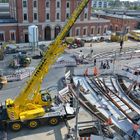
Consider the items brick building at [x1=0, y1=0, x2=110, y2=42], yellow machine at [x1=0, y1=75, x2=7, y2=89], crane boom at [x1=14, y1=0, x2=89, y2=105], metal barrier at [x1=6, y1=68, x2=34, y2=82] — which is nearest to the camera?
crane boom at [x1=14, y1=0, x2=89, y2=105]

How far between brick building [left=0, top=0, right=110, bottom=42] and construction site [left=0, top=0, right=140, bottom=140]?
11898mm

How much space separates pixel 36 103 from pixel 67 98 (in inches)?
196

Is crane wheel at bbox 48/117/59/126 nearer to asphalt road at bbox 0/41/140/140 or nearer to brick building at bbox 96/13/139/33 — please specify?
asphalt road at bbox 0/41/140/140

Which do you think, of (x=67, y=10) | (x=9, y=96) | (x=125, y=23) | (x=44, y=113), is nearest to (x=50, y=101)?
(x=44, y=113)

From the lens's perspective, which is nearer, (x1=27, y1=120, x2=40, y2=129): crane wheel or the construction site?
the construction site

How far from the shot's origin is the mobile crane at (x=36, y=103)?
63.4ft

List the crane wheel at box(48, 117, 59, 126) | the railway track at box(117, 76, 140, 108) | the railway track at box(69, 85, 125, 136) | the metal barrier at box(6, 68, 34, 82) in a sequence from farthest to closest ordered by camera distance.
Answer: the metal barrier at box(6, 68, 34, 82), the railway track at box(117, 76, 140, 108), the crane wheel at box(48, 117, 59, 126), the railway track at box(69, 85, 125, 136)

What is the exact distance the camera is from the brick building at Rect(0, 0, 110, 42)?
1991 inches

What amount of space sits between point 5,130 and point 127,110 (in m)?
11.2

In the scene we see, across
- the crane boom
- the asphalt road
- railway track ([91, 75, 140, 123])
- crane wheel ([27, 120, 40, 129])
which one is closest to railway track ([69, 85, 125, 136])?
the asphalt road

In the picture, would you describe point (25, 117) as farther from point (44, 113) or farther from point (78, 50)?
point (78, 50)

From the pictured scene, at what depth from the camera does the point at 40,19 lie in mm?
53031

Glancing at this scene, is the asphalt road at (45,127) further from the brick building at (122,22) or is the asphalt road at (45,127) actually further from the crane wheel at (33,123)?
the brick building at (122,22)

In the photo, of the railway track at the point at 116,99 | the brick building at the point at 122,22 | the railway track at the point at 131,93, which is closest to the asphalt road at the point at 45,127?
the railway track at the point at 116,99
